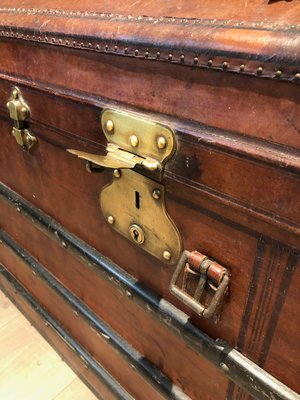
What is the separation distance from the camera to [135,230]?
29.3 inches

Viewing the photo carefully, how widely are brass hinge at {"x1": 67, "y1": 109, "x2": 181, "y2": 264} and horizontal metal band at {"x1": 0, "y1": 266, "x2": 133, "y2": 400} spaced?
668 mm

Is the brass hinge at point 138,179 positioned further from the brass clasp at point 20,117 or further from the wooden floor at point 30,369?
the wooden floor at point 30,369

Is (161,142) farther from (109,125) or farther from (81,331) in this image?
(81,331)

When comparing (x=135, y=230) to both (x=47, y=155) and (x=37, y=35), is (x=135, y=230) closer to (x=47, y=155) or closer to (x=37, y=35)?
(x=47, y=155)

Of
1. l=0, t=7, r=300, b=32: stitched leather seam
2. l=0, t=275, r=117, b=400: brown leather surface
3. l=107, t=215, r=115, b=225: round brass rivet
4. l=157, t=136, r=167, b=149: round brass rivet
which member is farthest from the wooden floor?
l=0, t=7, r=300, b=32: stitched leather seam

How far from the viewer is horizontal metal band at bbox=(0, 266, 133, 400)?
1156 mm

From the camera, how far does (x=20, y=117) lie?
904mm

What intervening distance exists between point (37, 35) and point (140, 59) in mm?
312

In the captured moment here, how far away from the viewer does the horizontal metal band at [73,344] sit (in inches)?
45.5

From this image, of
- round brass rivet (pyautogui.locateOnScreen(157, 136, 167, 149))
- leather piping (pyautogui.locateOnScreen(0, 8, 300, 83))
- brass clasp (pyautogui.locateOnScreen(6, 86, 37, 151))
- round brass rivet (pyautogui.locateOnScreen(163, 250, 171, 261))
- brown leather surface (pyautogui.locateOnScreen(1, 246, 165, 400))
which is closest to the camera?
leather piping (pyautogui.locateOnScreen(0, 8, 300, 83))

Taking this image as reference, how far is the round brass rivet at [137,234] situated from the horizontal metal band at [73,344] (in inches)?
26.1

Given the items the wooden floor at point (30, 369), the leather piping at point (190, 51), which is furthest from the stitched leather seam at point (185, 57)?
the wooden floor at point (30, 369)

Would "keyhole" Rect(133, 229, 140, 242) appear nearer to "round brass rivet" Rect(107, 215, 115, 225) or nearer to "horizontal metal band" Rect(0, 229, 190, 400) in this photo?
"round brass rivet" Rect(107, 215, 115, 225)

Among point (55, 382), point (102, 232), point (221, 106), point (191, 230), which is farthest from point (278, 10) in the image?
point (55, 382)
